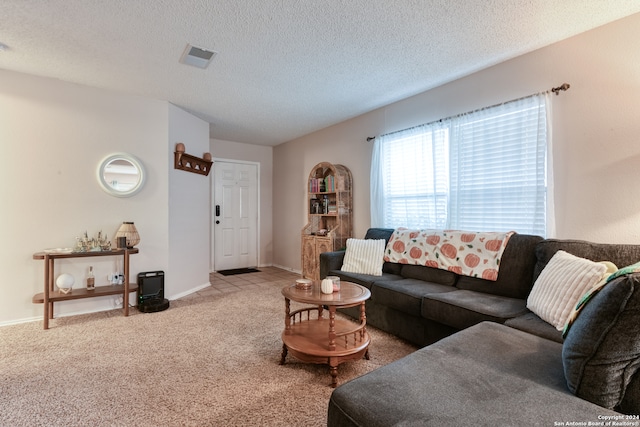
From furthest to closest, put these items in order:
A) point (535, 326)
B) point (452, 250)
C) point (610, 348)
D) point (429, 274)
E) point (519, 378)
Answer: point (429, 274), point (452, 250), point (535, 326), point (519, 378), point (610, 348)

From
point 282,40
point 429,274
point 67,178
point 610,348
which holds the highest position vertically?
point 282,40

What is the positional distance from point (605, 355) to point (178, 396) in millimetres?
2055

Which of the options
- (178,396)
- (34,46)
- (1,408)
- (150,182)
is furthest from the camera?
(150,182)

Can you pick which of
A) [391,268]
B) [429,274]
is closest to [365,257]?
[391,268]

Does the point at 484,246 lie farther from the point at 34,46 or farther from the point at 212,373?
the point at 34,46

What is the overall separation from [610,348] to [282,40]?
101 inches

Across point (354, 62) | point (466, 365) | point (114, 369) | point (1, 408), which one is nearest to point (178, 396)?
point (114, 369)

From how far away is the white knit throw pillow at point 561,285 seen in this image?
1625 millimetres

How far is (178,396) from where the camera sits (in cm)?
177

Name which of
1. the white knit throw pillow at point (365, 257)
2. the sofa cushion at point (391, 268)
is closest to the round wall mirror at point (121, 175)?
the white knit throw pillow at point (365, 257)

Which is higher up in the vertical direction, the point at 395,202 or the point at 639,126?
the point at 639,126

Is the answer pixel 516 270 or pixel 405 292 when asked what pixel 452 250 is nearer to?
pixel 516 270

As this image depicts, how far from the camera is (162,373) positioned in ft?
6.65

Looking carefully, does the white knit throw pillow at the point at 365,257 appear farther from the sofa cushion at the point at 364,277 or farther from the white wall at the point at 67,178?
the white wall at the point at 67,178
